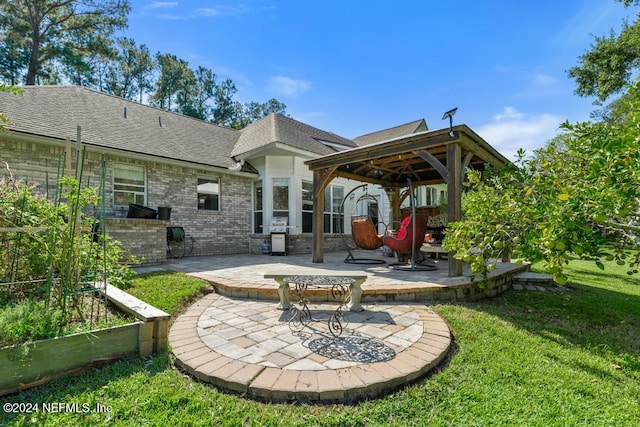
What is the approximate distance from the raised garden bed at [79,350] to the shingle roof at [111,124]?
646 cm

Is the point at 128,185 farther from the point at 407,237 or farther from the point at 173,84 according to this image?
the point at 173,84

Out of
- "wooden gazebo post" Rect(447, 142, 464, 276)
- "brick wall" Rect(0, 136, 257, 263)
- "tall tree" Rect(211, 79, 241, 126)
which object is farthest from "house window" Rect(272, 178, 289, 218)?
"tall tree" Rect(211, 79, 241, 126)

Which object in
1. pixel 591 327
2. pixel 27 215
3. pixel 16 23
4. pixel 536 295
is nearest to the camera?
pixel 27 215

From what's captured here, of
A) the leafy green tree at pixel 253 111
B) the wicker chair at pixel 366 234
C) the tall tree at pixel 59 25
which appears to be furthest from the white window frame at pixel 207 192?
the leafy green tree at pixel 253 111

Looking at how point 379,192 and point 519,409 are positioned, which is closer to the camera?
point 519,409

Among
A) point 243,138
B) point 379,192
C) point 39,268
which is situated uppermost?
point 243,138

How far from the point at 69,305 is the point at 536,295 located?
7088mm

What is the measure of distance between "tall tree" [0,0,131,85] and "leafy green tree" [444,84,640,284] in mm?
23674

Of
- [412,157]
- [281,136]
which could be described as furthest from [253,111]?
[412,157]

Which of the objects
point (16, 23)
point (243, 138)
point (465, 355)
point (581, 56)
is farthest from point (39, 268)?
point (16, 23)

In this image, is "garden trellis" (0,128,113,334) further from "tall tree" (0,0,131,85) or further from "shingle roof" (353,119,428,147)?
"tall tree" (0,0,131,85)

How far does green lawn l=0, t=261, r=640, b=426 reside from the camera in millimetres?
1835

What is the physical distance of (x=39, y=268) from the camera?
3.25 meters

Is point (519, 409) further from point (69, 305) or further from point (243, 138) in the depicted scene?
point (243, 138)
